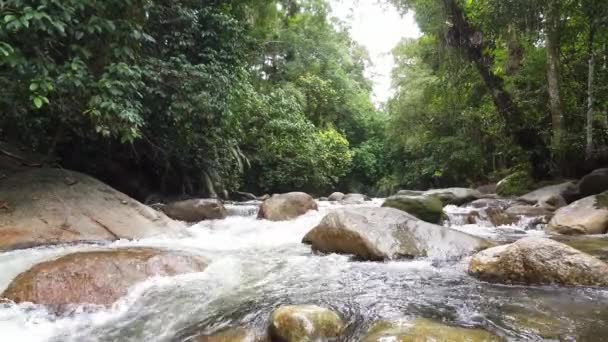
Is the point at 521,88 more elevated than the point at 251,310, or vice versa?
the point at 521,88

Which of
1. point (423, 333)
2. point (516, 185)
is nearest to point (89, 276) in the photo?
point (423, 333)

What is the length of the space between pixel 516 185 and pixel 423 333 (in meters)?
10.2

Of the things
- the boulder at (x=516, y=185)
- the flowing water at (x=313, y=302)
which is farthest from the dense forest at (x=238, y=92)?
the flowing water at (x=313, y=302)

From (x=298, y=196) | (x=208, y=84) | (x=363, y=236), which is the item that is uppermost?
(x=208, y=84)

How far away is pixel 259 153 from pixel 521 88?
9.47m

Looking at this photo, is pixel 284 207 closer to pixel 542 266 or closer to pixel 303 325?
pixel 542 266

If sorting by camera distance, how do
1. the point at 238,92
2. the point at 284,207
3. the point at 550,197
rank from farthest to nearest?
the point at 238,92
the point at 284,207
the point at 550,197

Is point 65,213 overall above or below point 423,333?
above

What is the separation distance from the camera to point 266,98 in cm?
1409

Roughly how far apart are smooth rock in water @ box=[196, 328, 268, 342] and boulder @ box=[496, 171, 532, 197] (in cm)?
1010

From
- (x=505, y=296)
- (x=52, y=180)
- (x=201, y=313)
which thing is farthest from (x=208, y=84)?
(x=505, y=296)

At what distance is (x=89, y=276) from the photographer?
3502mm

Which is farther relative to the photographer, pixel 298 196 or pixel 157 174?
pixel 157 174

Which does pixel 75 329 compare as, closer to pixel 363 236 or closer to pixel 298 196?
pixel 363 236
